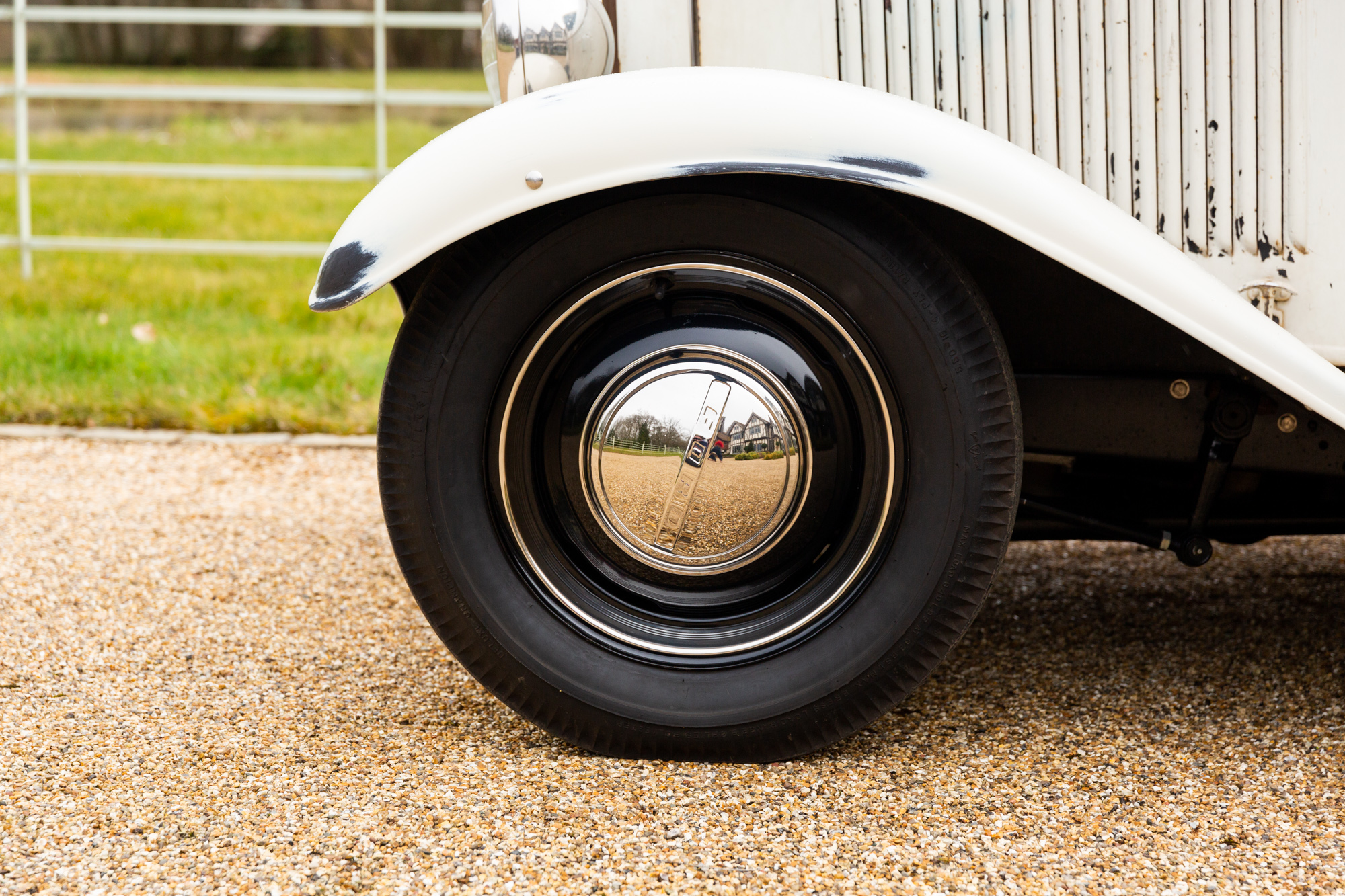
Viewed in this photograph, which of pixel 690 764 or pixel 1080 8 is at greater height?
pixel 1080 8

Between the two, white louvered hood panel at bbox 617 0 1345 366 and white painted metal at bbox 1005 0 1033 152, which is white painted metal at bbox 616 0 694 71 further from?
white painted metal at bbox 1005 0 1033 152

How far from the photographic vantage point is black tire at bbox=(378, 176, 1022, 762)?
1544 mm

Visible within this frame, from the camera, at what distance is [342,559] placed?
8.73 feet

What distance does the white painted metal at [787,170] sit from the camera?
1.46 m

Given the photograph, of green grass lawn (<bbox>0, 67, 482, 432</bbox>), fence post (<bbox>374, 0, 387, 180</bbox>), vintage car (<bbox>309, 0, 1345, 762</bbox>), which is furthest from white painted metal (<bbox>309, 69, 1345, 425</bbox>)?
fence post (<bbox>374, 0, 387, 180</bbox>)

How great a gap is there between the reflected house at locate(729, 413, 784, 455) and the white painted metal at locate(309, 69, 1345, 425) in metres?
0.34

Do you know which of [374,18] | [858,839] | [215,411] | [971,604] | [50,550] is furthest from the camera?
[374,18]

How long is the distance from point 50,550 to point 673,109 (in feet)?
6.44

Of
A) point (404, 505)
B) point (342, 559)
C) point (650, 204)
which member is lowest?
point (342, 559)

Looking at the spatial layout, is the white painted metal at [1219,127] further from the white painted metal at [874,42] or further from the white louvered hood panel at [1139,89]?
the white painted metal at [874,42]

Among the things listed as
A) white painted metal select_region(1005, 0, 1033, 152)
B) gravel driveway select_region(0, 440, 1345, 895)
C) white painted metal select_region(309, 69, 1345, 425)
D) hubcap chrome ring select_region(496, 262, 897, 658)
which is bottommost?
gravel driveway select_region(0, 440, 1345, 895)

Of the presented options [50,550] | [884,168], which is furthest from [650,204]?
[50,550]

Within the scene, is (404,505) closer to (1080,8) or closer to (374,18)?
(1080,8)

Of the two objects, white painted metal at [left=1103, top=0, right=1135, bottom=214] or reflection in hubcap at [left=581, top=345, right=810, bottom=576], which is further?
white painted metal at [left=1103, top=0, right=1135, bottom=214]
